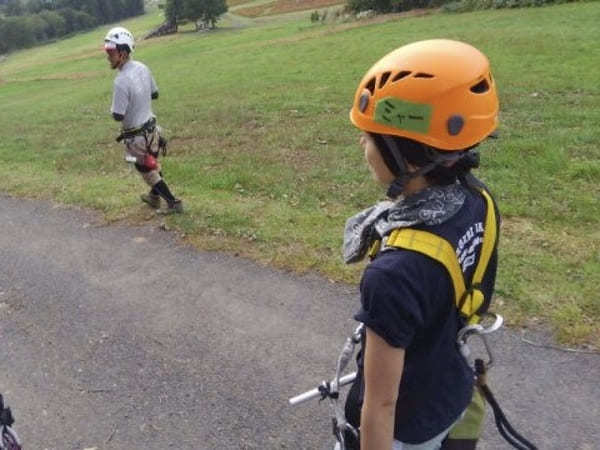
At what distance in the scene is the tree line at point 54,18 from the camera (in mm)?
105812

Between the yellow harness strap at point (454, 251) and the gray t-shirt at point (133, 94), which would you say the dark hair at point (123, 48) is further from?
the yellow harness strap at point (454, 251)

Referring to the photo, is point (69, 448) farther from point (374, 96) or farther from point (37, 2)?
point (37, 2)

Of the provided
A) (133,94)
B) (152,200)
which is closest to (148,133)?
(133,94)

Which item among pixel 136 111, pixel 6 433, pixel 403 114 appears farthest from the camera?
pixel 136 111

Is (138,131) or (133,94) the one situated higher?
(133,94)

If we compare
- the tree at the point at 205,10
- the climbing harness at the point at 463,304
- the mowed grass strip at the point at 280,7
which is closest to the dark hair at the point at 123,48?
the climbing harness at the point at 463,304

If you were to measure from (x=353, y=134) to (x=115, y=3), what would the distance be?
141 metres

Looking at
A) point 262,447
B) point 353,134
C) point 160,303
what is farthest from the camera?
point 353,134

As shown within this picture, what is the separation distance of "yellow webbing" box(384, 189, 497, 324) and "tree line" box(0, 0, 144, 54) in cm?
12049

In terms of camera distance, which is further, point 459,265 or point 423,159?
point 423,159

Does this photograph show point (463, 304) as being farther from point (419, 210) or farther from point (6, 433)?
point (6, 433)

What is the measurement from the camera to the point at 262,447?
371cm

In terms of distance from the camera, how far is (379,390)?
1.79 metres

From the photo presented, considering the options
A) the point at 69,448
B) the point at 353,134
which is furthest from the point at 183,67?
the point at 69,448
